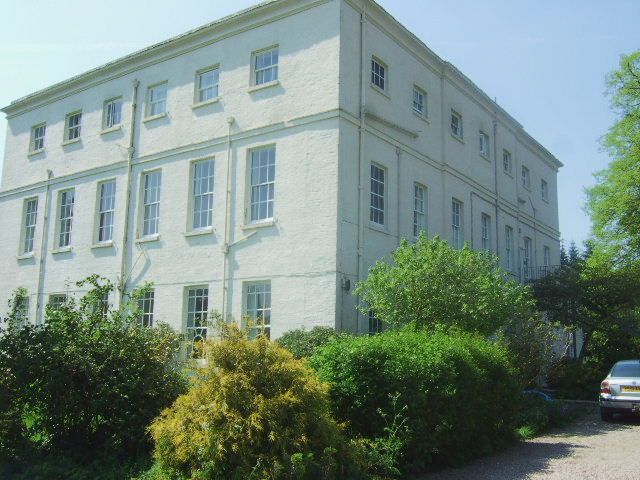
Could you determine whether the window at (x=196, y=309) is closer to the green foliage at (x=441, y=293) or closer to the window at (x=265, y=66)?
the green foliage at (x=441, y=293)

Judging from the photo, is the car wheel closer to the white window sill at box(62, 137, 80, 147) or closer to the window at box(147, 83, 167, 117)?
the window at box(147, 83, 167, 117)

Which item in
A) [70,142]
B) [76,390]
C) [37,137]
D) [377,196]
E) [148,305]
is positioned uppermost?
[37,137]

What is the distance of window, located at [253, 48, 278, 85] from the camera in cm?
1927

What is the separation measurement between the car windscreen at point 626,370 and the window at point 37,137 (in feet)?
70.1

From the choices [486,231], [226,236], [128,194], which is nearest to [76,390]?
[226,236]

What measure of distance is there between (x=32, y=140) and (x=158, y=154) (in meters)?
7.87

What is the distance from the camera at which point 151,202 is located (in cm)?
2136

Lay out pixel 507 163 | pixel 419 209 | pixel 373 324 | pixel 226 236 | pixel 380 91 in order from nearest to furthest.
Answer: pixel 373 324, pixel 226 236, pixel 380 91, pixel 419 209, pixel 507 163

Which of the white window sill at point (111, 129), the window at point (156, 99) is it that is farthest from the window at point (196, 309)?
the white window sill at point (111, 129)

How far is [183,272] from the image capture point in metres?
19.7

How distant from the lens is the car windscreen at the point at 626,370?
53.5 ft

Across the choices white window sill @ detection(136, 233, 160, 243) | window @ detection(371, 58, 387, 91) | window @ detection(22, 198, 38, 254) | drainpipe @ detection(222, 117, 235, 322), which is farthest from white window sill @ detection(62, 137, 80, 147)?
window @ detection(371, 58, 387, 91)

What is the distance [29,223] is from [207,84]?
9.78m

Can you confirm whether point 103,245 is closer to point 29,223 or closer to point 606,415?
point 29,223
